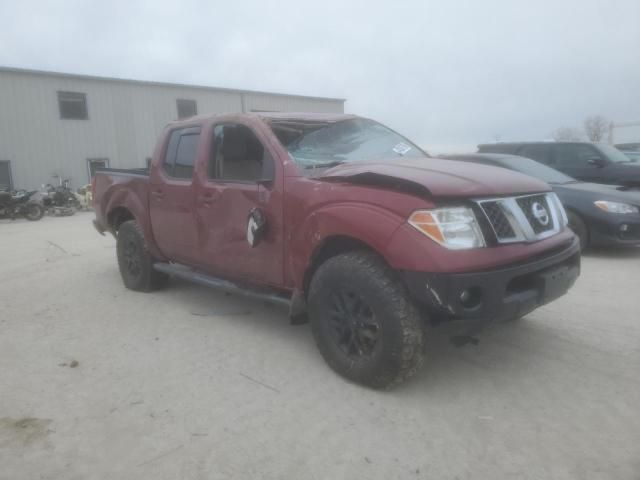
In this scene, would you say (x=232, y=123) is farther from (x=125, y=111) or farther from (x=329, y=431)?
(x=125, y=111)

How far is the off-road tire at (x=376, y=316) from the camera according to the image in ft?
8.64

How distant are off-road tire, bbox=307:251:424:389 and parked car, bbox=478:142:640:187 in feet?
23.5

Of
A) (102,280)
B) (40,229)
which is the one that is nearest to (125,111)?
(40,229)

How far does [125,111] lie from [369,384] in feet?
62.1

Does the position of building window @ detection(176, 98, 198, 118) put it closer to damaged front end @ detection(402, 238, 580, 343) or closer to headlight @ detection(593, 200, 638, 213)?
headlight @ detection(593, 200, 638, 213)

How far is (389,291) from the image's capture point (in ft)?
8.70

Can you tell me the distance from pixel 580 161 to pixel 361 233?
763 cm

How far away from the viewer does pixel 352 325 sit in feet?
9.53

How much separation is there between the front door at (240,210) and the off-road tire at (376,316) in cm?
53

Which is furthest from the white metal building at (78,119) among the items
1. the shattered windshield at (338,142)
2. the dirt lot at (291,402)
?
the shattered windshield at (338,142)

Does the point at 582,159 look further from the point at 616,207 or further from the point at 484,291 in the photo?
the point at 484,291

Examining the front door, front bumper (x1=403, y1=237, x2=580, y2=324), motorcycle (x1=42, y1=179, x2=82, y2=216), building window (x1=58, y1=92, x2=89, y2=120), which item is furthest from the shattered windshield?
building window (x1=58, y1=92, x2=89, y2=120)

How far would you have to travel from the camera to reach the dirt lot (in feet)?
7.31

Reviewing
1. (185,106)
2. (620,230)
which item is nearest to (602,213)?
(620,230)
